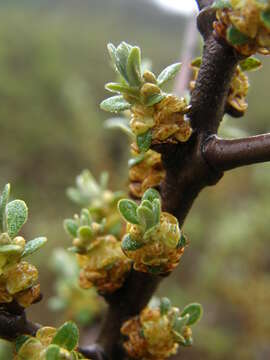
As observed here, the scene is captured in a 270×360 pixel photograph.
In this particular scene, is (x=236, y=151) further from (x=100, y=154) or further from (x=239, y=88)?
(x=100, y=154)

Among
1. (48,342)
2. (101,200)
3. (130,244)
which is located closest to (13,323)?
(48,342)

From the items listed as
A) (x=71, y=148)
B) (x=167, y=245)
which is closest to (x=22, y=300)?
(x=167, y=245)

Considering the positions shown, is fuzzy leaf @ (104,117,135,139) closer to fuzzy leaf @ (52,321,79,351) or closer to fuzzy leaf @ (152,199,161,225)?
fuzzy leaf @ (152,199,161,225)

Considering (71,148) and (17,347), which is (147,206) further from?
(71,148)

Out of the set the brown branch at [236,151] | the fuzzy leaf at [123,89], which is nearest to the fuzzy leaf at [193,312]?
the brown branch at [236,151]

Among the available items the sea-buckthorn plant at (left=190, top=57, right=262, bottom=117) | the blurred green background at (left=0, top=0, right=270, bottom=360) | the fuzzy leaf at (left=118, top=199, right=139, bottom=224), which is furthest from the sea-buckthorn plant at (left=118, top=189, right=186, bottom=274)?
the blurred green background at (left=0, top=0, right=270, bottom=360)
